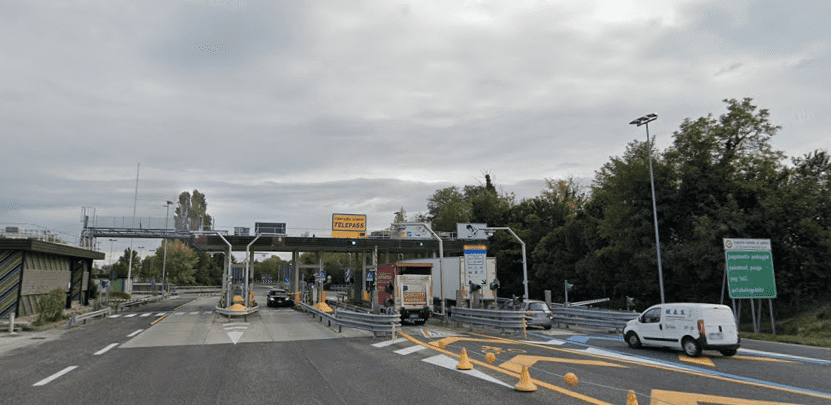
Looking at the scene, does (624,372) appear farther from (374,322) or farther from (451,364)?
(374,322)

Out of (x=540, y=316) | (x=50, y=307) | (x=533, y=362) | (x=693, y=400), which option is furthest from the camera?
(x=50, y=307)

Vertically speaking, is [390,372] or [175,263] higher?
[175,263]

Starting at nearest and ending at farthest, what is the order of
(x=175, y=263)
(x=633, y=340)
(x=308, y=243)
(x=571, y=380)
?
(x=571, y=380) < (x=633, y=340) < (x=308, y=243) < (x=175, y=263)

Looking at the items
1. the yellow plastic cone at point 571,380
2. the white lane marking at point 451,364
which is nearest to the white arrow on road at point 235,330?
the white lane marking at point 451,364

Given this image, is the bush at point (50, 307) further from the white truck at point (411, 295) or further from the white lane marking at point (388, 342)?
the white lane marking at point (388, 342)

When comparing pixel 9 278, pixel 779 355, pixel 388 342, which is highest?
pixel 9 278

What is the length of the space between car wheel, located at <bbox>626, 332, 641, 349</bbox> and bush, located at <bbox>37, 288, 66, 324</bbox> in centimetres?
2698

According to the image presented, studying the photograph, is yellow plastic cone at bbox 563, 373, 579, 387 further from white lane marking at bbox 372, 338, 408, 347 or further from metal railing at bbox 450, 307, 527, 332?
metal railing at bbox 450, 307, 527, 332

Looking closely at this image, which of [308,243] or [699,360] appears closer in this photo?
[699,360]

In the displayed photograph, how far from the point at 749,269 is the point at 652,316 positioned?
9.36m

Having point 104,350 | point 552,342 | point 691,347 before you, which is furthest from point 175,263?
point 691,347

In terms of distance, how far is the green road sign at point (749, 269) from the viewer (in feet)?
70.5

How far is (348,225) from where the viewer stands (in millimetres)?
39781

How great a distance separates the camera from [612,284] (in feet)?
131
